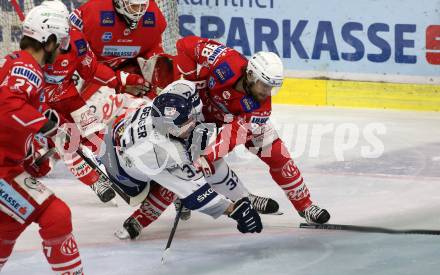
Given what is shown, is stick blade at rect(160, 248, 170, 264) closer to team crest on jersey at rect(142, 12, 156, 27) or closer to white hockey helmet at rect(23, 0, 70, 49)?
white hockey helmet at rect(23, 0, 70, 49)

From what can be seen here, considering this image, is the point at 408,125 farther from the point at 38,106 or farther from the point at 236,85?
the point at 38,106

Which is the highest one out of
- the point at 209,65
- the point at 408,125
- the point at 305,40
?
the point at 209,65

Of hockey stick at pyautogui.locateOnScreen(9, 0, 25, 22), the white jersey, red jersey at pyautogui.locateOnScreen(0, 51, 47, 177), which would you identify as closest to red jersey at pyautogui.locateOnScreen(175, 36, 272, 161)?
the white jersey

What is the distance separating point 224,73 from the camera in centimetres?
536

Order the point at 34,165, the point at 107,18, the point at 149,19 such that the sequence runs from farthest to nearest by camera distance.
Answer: the point at 149,19
the point at 107,18
the point at 34,165

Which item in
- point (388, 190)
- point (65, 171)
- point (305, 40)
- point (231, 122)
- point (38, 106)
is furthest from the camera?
point (305, 40)

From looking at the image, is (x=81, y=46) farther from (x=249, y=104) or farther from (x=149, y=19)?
(x=249, y=104)

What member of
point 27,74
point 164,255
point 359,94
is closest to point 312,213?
point 164,255

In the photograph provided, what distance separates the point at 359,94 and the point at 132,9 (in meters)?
2.73

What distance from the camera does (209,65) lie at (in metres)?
5.47

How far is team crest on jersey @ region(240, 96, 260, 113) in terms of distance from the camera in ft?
17.4

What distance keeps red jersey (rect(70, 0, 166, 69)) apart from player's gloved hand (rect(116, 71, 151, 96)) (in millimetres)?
392

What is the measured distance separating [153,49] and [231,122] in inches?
54.8

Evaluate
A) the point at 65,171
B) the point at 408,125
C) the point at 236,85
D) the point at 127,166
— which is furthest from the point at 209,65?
the point at 408,125
